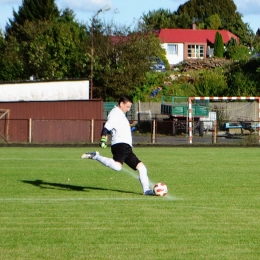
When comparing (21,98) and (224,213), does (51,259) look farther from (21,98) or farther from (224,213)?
(21,98)

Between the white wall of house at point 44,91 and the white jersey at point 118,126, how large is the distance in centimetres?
2857

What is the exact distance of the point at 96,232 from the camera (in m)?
9.76

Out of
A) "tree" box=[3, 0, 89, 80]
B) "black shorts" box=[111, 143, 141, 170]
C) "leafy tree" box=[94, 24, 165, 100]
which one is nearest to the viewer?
"black shorts" box=[111, 143, 141, 170]

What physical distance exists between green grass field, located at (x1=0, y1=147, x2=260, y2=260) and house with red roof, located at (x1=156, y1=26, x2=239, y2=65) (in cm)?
8441

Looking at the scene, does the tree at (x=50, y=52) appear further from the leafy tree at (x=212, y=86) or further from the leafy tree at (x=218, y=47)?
the leafy tree at (x=218, y=47)

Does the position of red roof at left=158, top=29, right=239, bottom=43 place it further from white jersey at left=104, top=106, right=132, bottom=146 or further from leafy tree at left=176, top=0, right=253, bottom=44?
white jersey at left=104, top=106, right=132, bottom=146

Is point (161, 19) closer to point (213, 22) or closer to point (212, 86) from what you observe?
point (213, 22)

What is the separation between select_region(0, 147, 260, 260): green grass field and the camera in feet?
28.3

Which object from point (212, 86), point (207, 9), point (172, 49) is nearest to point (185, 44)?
point (172, 49)

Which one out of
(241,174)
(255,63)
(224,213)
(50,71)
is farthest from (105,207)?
(255,63)

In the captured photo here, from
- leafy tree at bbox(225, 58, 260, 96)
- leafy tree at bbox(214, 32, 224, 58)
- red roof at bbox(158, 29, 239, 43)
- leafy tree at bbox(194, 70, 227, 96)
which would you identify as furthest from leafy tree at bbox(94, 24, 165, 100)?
red roof at bbox(158, 29, 239, 43)

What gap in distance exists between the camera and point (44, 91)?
42.8m

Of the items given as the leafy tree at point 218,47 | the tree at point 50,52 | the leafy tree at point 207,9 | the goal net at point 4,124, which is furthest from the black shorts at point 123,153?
the leafy tree at point 207,9

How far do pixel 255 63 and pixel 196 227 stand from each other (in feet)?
191
